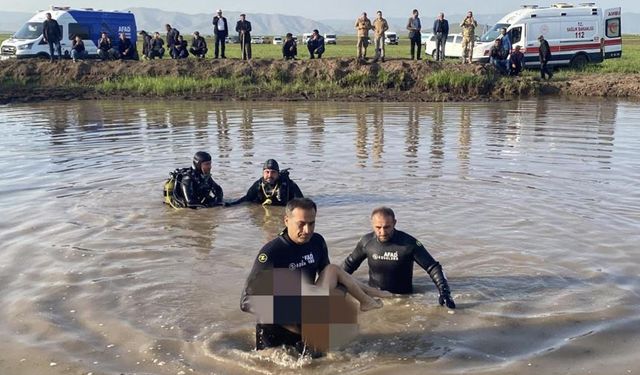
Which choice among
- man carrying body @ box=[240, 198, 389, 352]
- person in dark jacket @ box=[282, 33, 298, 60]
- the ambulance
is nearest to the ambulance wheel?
person in dark jacket @ box=[282, 33, 298, 60]

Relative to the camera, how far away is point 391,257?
23.9 ft

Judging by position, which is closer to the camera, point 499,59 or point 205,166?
point 205,166

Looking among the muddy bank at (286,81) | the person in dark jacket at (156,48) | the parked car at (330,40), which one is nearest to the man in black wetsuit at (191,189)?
the muddy bank at (286,81)

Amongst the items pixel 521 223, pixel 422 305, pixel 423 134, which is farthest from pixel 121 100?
pixel 422 305

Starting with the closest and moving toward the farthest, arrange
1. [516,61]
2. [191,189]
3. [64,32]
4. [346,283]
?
[346,283] → [191,189] → [516,61] → [64,32]

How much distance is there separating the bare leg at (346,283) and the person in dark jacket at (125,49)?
27.5m

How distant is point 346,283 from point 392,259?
1.32 m

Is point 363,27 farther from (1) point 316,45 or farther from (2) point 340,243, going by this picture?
(2) point 340,243

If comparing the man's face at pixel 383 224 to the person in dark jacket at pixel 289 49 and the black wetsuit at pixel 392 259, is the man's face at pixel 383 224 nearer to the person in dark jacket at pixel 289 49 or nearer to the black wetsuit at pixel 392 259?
the black wetsuit at pixel 392 259

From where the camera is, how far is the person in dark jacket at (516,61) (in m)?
28.7

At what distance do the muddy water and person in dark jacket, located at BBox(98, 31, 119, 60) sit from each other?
12.4 m

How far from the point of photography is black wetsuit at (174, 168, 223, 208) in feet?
36.6

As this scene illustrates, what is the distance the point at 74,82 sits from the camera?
29.4 metres

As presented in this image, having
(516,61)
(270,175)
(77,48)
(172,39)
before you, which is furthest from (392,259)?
(77,48)
